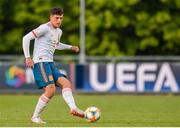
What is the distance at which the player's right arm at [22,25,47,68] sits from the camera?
1419 cm

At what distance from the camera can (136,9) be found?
132ft

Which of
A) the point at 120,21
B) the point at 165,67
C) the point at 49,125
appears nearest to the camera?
the point at 49,125

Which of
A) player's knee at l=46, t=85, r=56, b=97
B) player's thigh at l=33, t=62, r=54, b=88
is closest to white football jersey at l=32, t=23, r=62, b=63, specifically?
player's thigh at l=33, t=62, r=54, b=88

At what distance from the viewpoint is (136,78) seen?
1133 inches

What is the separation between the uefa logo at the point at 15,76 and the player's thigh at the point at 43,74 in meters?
14.9

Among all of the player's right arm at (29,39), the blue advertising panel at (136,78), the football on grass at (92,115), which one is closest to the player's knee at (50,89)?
the player's right arm at (29,39)

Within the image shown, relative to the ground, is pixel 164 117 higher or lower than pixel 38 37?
lower

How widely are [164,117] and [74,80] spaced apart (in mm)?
13196

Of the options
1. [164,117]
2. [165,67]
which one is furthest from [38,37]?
[165,67]

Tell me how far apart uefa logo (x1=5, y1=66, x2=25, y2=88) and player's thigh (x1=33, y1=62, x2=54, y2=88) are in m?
14.9

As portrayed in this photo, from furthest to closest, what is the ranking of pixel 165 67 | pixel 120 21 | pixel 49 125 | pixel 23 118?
pixel 120 21 → pixel 165 67 → pixel 23 118 → pixel 49 125

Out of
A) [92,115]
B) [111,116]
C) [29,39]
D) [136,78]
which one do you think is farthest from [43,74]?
[136,78]

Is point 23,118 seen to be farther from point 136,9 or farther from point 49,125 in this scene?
point 136,9

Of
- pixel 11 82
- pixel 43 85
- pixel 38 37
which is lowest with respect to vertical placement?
pixel 11 82
